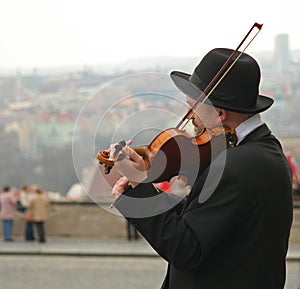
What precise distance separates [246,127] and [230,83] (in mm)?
162

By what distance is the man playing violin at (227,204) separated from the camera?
3.27 metres

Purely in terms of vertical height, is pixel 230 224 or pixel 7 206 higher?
pixel 230 224

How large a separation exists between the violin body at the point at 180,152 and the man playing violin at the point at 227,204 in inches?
1.4

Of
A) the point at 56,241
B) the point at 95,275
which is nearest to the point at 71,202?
the point at 56,241

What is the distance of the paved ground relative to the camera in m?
13.9

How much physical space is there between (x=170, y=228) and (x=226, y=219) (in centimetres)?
18

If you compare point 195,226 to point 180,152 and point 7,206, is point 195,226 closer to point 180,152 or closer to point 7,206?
point 180,152

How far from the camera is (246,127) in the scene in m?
3.47

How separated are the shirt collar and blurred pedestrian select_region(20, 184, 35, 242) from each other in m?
15.6

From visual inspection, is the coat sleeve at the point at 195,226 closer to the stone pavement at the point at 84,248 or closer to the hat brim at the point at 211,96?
the hat brim at the point at 211,96

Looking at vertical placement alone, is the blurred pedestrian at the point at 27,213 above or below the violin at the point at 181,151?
below

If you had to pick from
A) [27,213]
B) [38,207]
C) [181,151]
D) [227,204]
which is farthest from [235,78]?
[27,213]

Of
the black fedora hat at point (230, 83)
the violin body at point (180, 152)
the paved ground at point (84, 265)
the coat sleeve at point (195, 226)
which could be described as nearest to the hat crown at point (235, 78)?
the black fedora hat at point (230, 83)

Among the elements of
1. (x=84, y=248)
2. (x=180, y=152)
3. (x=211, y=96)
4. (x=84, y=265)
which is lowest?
(x=84, y=248)
